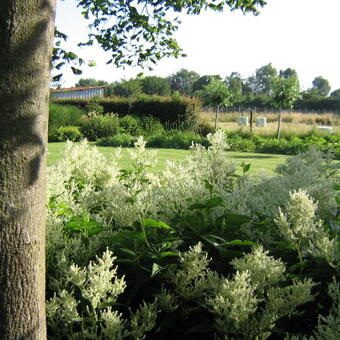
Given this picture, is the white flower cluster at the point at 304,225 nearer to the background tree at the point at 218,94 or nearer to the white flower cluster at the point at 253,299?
the white flower cluster at the point at 253,299

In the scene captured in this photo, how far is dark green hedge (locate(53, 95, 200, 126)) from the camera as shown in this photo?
24323 mm

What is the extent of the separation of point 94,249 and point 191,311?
0.51 metres

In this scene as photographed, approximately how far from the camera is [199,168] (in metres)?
2.64

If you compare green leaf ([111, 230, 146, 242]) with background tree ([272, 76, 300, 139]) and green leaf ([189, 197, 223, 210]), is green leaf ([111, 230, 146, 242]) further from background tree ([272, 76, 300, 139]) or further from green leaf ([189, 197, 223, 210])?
background tree ([272, 76, 300, 139])

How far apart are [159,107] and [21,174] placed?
2531cm

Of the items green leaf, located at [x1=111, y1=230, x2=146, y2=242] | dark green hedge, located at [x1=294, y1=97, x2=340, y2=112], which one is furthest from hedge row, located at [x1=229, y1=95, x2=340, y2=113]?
green leaf, located at [x1=111, y1=230, x2=146, y2=242]

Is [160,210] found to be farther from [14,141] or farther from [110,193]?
[14,141]

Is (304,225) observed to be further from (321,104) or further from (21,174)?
(321,104)

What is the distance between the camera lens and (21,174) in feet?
5.12

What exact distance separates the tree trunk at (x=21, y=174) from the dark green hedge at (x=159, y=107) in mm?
22357

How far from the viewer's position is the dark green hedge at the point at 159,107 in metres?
24.3

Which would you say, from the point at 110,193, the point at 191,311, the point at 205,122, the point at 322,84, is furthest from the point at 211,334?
the point at 322,84

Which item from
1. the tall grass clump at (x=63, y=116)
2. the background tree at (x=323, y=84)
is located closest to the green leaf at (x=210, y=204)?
the tall grass clump at (x=63, y=116)

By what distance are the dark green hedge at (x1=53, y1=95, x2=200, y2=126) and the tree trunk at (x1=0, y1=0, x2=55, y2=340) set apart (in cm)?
2236
